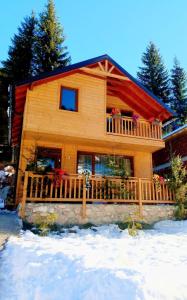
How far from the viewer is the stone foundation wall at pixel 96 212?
9.40m

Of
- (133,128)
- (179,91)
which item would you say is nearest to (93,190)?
(133,128)

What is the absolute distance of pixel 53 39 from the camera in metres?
28.8

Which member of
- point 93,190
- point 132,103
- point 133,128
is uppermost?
point 132,103

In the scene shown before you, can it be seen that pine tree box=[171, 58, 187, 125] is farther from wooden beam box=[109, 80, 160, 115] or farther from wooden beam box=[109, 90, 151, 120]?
wooden beam box=[109, 80, 160, 115]

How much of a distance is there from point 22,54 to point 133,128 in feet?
63.4

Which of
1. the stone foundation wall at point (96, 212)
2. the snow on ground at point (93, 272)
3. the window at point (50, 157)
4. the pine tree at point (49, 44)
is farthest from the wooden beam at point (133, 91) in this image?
the pine tree at point (49, 44)

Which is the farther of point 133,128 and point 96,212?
point 133,128

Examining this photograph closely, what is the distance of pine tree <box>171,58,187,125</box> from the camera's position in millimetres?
29984

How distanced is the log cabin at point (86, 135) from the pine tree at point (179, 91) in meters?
16.2

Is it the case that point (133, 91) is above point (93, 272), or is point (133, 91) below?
above

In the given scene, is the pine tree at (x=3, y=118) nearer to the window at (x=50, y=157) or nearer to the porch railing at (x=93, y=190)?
the window at (x=50, y=157)

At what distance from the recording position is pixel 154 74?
32156 mm

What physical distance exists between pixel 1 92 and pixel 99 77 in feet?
46.5

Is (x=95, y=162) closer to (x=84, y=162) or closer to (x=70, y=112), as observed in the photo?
(x=84, y=162)
